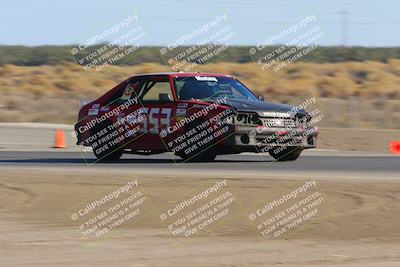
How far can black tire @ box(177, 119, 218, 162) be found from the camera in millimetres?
20453

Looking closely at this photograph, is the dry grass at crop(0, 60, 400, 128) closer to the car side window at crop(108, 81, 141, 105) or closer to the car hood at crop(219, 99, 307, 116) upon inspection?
the car side window at crop(108, 81, 141, 105)

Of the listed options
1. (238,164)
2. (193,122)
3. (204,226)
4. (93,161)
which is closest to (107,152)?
(93,161)

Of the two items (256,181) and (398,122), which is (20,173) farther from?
(398,122)

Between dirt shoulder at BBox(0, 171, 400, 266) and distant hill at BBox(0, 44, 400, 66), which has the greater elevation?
dirt shoulder at BBox(0, 171, 400, 266)

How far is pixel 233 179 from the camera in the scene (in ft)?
56.7

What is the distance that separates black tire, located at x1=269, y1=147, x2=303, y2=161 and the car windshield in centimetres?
104

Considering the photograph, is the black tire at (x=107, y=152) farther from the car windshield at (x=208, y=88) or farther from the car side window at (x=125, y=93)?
the car windshield at (x=208, y=88)

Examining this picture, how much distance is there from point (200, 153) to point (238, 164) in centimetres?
77

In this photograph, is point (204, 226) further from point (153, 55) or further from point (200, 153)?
Answer: point (153, 55)

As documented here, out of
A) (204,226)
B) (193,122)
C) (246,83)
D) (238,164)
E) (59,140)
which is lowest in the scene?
(246,83)

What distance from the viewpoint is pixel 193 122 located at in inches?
805

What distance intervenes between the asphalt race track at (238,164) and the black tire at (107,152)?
0.52 ft

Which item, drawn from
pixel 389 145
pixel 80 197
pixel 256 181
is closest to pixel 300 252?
pixel 80 197

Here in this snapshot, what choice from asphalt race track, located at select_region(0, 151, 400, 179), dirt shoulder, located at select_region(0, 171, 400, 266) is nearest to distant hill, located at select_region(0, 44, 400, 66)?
A: asphalt race track, located at select_region(0, 151, 400, 179)
